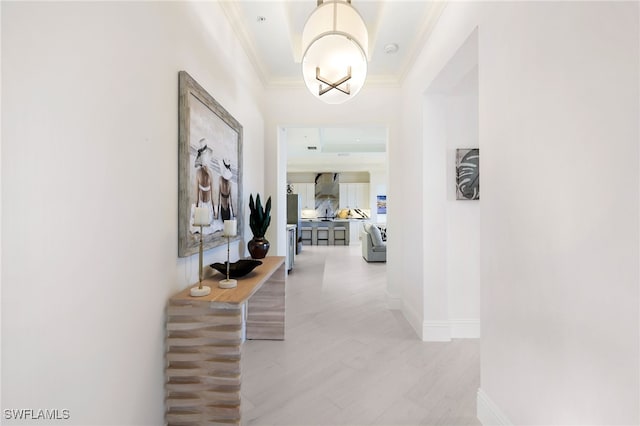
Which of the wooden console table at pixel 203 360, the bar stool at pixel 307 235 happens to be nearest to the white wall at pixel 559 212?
the wooden console table at pixel 203 360

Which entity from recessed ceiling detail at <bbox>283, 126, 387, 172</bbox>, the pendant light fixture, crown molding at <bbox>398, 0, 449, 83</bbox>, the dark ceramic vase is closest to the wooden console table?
the dark ceramic vase

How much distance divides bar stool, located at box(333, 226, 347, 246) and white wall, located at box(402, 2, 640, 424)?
8223 mm

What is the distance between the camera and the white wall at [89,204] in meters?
0.76

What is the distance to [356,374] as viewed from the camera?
2.08 m

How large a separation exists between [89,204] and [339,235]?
29.8 feet

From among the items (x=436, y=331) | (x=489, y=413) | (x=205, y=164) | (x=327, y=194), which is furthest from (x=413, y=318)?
(x=327, y=194)

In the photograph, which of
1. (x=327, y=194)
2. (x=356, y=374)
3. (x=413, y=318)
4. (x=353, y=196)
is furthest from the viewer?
(x=327, y=194)

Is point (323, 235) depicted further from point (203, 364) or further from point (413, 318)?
point (203, 364)

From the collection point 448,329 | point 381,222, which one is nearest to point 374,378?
point 448,329

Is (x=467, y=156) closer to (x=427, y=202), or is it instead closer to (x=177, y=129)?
(x=427, y=202)

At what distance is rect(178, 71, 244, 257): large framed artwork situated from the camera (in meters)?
1.51

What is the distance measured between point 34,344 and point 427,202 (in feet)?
8.83

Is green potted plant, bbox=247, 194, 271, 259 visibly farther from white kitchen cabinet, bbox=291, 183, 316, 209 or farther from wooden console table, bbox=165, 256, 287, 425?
white kitchen cabinet, bbox=291, 183, 316, 209

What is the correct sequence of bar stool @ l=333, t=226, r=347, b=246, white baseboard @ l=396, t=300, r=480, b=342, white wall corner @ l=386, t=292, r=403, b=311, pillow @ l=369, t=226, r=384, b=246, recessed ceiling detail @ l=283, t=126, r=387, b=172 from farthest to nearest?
bar stool @ l=333, t=226, r=347, b=246 < pillow @ l=369, t=226, r=384, b=246 < recessed ceiling detail @ l=283, t=126, r=387, b=172 < white wall corner @ l=386, t=292, r=403, b=311 < white baseboard @ l=396, t=300, r=480, b=342
